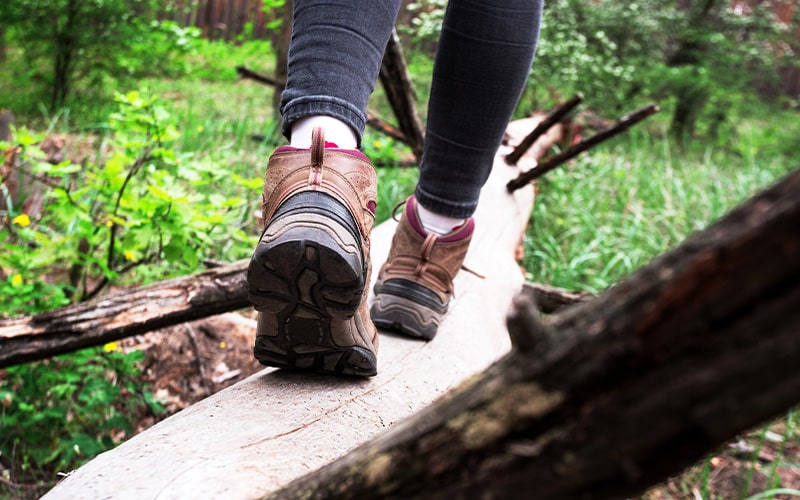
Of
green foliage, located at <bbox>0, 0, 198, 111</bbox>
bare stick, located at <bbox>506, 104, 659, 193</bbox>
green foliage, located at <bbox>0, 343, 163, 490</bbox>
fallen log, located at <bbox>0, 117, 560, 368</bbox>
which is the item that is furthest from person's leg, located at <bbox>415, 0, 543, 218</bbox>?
green foliage, located at <bbox>0, 0, 198, 111</bbox>

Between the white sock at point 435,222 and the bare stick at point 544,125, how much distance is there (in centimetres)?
166

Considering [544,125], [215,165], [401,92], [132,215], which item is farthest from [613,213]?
[132,215]

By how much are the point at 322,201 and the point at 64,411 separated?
1183mm

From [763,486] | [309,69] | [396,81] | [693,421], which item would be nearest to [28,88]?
[396,81]

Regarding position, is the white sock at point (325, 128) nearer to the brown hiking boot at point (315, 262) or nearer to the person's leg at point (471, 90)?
the brown hiking boot at point (315, 262)

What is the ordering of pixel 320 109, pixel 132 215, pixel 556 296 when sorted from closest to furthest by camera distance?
pixel 320 109, pixel 132 215, pixel 556 296

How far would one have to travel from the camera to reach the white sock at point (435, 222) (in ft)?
4.90

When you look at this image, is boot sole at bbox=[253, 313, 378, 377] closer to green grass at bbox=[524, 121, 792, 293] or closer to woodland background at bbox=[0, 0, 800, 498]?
woodland background at bbox=[0, 0, 800, 498]

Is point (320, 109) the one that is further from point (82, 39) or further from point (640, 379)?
point (82, 39)

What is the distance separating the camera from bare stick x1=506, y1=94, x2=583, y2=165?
116 inches

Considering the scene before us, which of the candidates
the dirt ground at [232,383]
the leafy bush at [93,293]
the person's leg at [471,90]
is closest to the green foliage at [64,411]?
the leafy bush at [93,293]

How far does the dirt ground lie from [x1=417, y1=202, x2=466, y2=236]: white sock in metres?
0.83

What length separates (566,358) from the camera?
44 cm

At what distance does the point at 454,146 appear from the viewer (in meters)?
1.37
